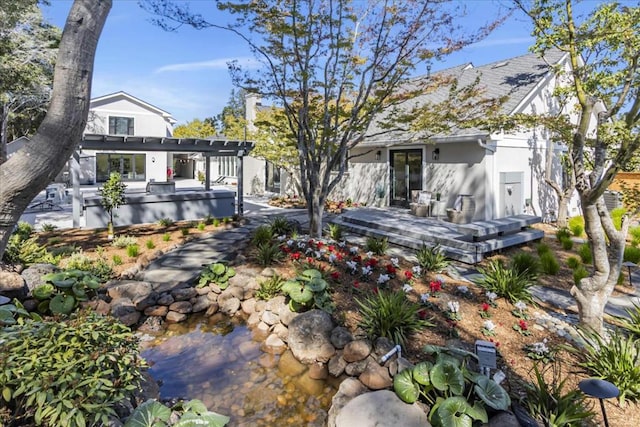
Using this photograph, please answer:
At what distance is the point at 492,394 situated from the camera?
3.33 meters

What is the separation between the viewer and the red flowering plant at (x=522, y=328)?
4785mm

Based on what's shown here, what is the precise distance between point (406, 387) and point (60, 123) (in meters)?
3.72

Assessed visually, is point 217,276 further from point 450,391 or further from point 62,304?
point 450,391

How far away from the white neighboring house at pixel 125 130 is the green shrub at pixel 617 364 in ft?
99.0

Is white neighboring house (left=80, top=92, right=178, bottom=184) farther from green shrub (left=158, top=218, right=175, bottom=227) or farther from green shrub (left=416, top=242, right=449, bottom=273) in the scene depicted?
green shrub (left=416, top=242, right=449, bottom=273)

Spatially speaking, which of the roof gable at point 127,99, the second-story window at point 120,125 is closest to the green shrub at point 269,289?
the roof gable at point 127,99

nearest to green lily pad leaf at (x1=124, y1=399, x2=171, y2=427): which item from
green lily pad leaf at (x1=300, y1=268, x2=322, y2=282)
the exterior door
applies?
green lily pad leaf at (x1=300, y1=268, x2=322, y2=282)

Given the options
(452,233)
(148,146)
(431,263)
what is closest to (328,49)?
(452,233)

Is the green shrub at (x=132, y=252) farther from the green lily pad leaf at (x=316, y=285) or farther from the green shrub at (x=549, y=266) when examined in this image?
the green shrub at (x=549, y=266)

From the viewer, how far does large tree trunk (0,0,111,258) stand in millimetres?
2156

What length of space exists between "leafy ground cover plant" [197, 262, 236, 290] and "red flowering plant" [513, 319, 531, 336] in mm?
4820

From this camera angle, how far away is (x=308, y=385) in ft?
14.7

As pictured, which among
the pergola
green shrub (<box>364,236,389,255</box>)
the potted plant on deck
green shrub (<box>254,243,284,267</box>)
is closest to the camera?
green shrub (<box>254,243,284,267</box>)

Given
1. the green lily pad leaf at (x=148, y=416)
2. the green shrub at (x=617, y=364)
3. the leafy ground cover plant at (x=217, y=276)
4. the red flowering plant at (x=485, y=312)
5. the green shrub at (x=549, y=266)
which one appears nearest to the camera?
the green lily pad leaf at (x=148, y=416)
